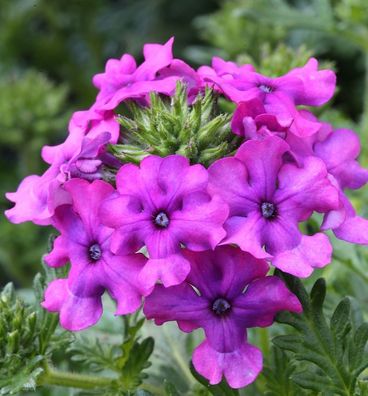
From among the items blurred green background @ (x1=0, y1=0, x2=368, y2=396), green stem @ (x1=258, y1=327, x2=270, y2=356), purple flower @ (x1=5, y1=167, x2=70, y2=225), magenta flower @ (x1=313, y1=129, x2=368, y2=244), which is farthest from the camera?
blurred green background @ (x1=0, y1=0, x2=368, y2=396)

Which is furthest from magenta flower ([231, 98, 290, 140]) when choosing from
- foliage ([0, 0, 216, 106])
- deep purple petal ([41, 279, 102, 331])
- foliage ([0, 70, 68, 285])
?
foliage ([0, 0, 216, 106])

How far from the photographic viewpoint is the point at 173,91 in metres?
1.30

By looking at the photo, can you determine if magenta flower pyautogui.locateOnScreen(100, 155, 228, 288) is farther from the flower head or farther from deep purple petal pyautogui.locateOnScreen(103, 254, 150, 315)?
the flower head

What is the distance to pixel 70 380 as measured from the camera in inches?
55.5

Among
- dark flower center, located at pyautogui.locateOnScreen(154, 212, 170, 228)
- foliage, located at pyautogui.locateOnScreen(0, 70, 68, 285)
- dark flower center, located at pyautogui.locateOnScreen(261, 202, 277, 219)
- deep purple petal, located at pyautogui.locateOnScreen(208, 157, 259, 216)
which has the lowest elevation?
dark flower center, located at pyautogui.locateOnScreen(154, 212, 170, 228)

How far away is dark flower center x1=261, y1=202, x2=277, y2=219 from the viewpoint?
1.17m

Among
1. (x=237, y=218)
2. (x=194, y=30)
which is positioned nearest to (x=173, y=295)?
(x=237, y=218)

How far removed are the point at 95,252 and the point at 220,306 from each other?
0.67 ft

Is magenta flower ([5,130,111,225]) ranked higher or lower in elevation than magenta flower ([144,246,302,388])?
higher

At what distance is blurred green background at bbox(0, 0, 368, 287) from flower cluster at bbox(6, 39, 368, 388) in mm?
781

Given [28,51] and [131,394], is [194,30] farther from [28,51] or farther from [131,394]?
[131,394]

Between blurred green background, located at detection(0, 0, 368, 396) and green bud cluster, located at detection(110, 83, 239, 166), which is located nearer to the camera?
green bud cluster, located at detection(110, 83, 239, 166)

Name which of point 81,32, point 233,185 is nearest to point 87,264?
point 233,185

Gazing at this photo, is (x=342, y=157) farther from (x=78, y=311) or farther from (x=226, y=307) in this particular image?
(x=78, y=311)
